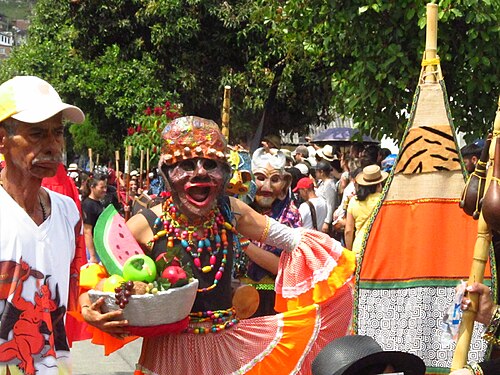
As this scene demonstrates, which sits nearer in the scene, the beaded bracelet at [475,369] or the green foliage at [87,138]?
the beaded bracelet at [475,369]

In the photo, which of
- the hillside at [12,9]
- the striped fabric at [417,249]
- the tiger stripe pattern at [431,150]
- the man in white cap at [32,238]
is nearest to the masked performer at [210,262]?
the striped fabric at [417,249]

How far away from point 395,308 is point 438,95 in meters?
1.10

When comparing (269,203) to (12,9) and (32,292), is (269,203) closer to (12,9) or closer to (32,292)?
(32,292)

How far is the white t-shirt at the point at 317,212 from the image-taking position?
31.8ft

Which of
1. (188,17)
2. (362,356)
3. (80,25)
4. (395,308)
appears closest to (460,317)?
(362,356)

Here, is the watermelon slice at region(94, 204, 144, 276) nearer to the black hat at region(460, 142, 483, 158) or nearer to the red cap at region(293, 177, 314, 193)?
the black hat at region(460, 142, 483, 158)

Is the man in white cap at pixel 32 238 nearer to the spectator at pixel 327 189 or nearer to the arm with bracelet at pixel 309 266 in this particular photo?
the arm with bracelet at pixel 309 266

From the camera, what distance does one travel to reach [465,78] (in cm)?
1016

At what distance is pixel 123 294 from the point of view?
410 centimetres

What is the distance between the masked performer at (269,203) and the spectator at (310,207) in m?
1.29

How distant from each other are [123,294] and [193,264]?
28.5 inches

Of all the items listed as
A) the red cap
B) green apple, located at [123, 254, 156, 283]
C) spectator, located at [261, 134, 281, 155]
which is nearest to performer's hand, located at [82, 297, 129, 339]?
green apple, located at [123, 254, 156, 283]

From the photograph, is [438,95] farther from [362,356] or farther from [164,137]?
[362,356]

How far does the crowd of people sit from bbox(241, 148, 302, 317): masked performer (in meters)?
0.01
